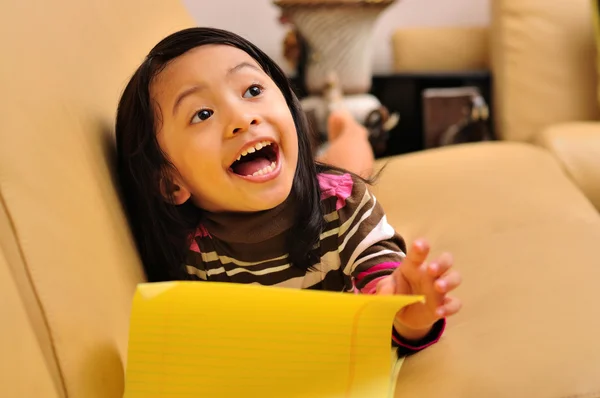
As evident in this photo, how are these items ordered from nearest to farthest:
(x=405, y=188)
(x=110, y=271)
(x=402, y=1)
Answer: (x=110, y=271)
(x=405, y=188)
(x=402, y=1)

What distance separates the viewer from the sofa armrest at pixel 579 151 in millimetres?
1332

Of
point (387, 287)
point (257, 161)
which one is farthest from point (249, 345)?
point (257, 161)

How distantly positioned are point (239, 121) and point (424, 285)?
0.27m

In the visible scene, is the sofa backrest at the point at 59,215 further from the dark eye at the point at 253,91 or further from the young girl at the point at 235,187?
the dark eye at the point at 253,91

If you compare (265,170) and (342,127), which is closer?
(265,170)

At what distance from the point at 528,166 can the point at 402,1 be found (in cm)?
134

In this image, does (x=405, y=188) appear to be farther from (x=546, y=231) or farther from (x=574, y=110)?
(x=574, y=110)

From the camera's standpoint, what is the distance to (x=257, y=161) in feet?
2.54

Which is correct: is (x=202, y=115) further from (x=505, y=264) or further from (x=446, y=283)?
(x=505, y=264)

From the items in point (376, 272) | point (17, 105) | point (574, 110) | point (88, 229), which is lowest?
point (574, 110)

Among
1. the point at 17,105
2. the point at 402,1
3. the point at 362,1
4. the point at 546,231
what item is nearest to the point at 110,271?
the point at 17,105

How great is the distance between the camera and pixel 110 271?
27.0 inches

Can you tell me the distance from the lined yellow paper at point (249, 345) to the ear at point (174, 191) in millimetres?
220

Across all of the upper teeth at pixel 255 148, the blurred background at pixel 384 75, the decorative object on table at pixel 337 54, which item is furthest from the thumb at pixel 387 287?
the decorative object on table at pixel 337 54
